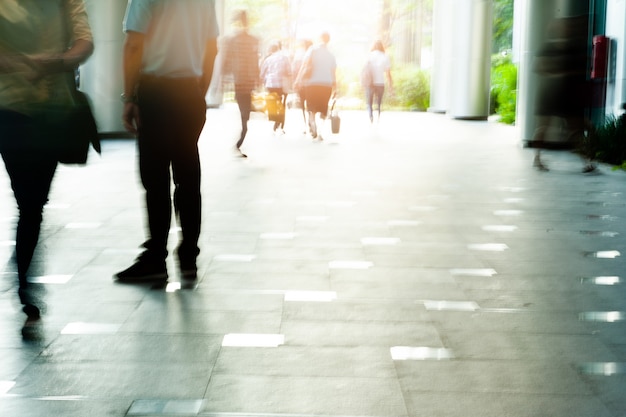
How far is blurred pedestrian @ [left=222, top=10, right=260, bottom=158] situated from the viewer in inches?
451

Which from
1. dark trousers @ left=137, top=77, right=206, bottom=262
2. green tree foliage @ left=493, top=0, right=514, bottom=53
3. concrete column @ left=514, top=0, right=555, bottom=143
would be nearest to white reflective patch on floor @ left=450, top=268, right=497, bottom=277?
dark trousers @ left=137, top=77, right=206, bottom=262

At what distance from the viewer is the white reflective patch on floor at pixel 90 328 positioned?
3732 millimetres

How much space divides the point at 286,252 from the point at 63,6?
7.36 feet

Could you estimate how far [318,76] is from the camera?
14.3 meters

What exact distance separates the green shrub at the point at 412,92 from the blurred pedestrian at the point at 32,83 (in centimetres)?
2549

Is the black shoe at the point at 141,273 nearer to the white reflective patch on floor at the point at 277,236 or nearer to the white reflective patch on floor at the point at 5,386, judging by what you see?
the white reflective patch on floor at the point at 277,236

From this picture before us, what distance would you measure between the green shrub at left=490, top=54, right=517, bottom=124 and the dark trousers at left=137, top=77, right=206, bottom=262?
1611 cm

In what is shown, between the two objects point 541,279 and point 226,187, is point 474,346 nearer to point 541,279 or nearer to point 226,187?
point 541,279

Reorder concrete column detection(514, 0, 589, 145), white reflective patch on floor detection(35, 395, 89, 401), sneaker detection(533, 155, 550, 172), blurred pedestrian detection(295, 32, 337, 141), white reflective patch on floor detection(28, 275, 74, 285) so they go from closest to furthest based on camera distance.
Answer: white reflective patch on floor detection(35, 395, 89, 401)
white reflective patch on floor detection(28, 275, 74, 285)
sneaker detection(533, 155, 550, 172)
concrete column detection(514, 0, 589, 145)
blurred pedestrian detection(295, 32, 337, 141)

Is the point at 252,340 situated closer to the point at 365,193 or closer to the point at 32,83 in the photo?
the point at 32,83

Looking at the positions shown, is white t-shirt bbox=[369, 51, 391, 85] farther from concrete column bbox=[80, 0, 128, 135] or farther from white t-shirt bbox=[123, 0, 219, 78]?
white t-shirt bbox=[123, 0, 219, 78]

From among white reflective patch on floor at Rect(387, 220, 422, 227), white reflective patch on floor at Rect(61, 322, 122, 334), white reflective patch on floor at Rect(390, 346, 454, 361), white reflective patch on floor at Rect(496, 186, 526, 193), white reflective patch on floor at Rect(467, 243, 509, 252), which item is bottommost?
white reflective patch on floor at Rect(496, 186, 526, 193)

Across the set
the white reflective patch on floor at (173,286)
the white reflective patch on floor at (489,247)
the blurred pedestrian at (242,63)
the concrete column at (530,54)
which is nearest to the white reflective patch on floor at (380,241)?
the white reflective patch on floor at (489,247)

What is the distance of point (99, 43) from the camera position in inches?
537
